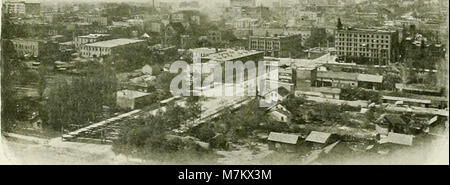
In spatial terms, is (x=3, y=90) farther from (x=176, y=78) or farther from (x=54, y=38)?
(x=176, y=78)

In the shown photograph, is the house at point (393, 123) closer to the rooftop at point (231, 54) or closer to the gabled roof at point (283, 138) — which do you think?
the gabled roof at point (283, 138)

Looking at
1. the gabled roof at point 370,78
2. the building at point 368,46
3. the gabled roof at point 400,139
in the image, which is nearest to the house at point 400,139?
the gabled roof at point 400,139

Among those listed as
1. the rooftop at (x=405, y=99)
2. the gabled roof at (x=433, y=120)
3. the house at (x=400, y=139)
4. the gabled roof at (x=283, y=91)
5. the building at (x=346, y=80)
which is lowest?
the house at (x=400, y=139)

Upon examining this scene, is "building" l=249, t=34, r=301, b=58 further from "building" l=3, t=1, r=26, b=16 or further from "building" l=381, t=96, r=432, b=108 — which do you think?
"building" l=3, t=1, r=26, b=16

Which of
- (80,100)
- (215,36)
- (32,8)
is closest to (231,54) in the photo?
(215,36)

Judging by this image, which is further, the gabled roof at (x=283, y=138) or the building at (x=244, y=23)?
the building at (x=244, y=23)

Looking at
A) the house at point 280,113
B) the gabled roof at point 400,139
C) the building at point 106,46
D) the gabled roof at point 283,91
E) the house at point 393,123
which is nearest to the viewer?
the gabled roof at point 400,139

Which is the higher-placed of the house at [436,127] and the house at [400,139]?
the house at [436,127]

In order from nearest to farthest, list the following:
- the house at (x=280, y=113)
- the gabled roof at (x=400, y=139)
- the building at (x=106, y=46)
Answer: the gabled roof at (x=400, y=139) → the house at (x=280, y=113) → the building at (x=106, y=46)
